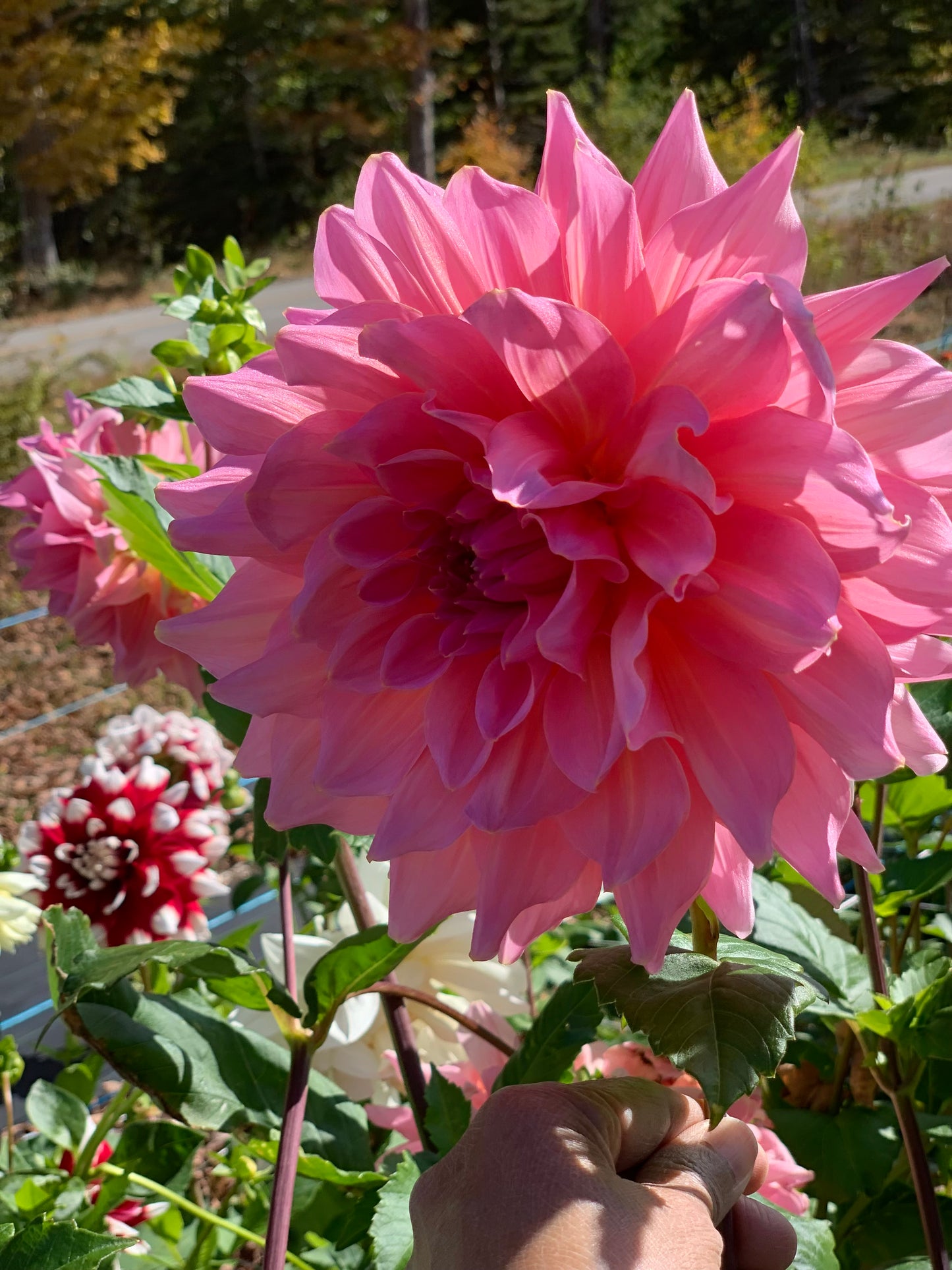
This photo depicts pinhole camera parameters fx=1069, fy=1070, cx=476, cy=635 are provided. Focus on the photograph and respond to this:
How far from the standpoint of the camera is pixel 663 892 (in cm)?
47

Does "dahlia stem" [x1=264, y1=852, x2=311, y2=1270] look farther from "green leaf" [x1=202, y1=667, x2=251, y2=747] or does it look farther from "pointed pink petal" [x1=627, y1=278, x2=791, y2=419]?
"pointed pink petal" [x1=627, y1=278, x2=791, y2=419]

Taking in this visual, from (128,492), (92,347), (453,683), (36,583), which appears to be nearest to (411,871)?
(453,683)

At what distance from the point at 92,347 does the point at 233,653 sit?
11.8m

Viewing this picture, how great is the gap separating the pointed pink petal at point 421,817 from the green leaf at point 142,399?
0.47 m

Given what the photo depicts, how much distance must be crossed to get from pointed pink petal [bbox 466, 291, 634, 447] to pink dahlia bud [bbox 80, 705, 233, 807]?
0.94m

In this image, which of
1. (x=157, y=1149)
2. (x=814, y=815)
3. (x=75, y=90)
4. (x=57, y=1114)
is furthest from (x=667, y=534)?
(x=75, y=90)

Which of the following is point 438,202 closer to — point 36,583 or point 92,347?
point 36,583

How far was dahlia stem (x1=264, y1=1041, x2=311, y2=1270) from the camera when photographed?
0.66 meters

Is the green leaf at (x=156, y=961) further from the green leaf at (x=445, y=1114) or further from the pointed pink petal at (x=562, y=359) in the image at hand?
the pointed pink petal at (x=562, y=359)

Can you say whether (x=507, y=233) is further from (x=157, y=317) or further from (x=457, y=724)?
(x=157, y=317)

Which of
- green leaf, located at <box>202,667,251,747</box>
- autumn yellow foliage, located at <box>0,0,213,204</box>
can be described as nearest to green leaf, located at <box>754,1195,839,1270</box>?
green leaf, located at <box>202,667,251,747</box>

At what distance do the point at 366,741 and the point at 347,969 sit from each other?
0.27m

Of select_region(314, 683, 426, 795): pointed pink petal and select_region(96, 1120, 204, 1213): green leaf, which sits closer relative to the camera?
select_region(314, 683, 426, 795): pointed pink petal

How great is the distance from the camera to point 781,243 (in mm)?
447
